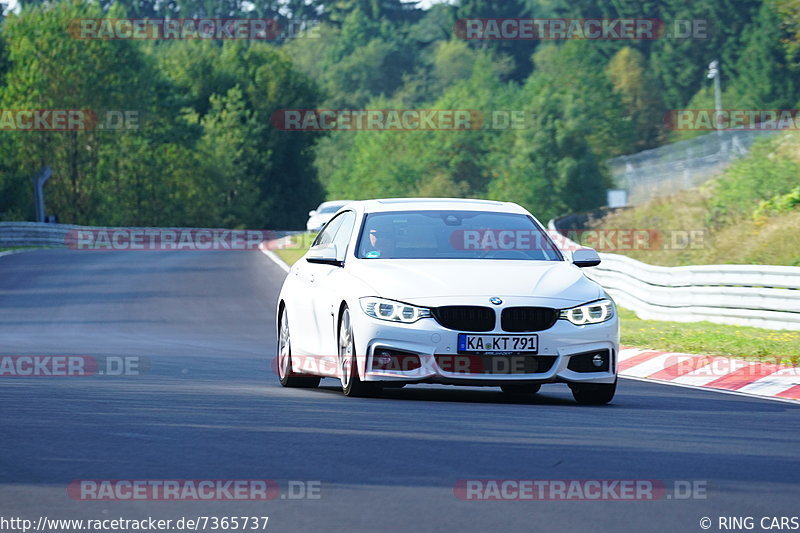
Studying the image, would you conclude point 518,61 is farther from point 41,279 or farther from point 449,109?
point 41,279

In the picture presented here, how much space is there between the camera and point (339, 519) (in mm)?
6863

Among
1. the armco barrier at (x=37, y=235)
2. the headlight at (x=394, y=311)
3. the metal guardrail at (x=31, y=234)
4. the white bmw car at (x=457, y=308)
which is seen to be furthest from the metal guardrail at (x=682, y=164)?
the headlight at (x=394, y=311)

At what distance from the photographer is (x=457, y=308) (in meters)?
11.7

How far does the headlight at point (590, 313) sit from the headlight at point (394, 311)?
1.09 metres

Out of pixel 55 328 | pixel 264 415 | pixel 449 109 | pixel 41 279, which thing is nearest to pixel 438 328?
pixel 264 415

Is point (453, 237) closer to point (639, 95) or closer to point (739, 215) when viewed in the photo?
point (739, 215)

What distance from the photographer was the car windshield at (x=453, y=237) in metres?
12.8

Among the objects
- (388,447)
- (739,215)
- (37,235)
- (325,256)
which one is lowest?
(37,235)

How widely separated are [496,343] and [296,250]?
40066 millimetres

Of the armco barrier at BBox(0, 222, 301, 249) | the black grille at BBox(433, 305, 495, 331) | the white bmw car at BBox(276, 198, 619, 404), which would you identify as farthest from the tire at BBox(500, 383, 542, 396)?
the armco barrier at BBox(0, 222, 301, 249)

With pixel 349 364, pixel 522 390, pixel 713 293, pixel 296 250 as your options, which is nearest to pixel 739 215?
pixel 713 293

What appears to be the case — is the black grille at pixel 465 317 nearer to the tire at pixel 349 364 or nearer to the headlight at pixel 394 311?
the headlight at pixel 394 311

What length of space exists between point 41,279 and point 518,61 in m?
129

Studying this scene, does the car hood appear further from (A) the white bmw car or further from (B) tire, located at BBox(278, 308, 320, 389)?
(B) tire, located at BBox(278, 308, 320, 389)
